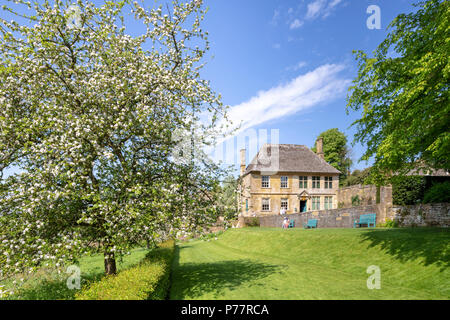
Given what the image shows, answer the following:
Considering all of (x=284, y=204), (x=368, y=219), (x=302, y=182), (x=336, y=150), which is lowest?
(x=284, y=204)

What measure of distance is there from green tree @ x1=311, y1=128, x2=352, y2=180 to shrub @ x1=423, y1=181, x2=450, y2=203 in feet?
140

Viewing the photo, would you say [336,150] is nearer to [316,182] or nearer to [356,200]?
[316,182]

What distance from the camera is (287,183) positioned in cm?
4959

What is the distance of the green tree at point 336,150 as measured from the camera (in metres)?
68.1

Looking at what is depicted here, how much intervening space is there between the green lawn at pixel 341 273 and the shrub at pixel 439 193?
969 cm

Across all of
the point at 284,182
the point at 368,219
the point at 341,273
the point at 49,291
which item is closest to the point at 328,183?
the point at 284,182

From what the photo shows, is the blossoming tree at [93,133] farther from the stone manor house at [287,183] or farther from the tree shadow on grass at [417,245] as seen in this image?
the stone manor house at [287,183]

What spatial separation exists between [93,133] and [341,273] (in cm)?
1371

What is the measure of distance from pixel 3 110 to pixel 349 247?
19.0 m

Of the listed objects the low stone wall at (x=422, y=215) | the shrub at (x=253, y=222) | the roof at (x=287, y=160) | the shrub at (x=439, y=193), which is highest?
the roof at (x=287, y=160)

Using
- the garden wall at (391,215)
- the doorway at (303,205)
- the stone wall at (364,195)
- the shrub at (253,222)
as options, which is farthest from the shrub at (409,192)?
the doorway at (303,205)

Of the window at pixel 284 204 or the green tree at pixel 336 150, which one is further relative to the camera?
the green tree at pixel 336 150

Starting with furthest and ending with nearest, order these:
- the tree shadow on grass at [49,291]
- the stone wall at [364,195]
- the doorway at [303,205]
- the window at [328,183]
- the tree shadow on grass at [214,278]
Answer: the window at [328,183] < the doorway at [303,205] < the stone wall at [364,195] < the tree shadow on grass at [214,278] < the tree shadow on grass at [49,291]
